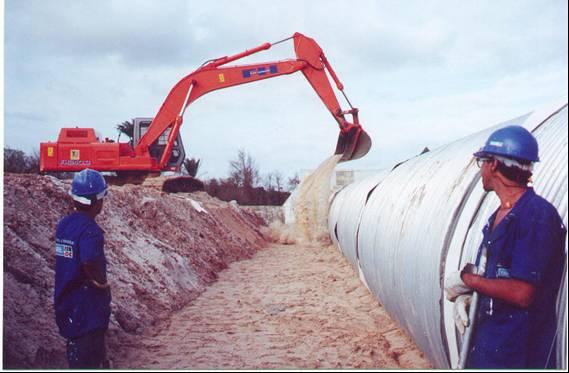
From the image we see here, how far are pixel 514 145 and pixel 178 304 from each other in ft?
19.2

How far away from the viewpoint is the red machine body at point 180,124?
40.0 feet

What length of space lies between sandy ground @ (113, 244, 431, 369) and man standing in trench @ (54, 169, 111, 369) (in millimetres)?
1476

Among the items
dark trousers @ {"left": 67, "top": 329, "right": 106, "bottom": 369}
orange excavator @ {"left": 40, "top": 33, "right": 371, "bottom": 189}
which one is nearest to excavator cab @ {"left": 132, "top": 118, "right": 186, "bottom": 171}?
Answer: orange excavator @ {"left": 40, "top": 33, "right": 371, "bottom": 189}

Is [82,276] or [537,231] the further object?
[82,276]

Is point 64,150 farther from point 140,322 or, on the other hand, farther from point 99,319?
point 99,319

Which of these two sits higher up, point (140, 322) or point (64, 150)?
point (64, 150)

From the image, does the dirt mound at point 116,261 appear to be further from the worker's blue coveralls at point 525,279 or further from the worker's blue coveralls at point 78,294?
the worker's blue coveralls at point 525,279

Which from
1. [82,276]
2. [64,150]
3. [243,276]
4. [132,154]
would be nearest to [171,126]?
[132,154]

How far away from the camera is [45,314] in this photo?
5.01m

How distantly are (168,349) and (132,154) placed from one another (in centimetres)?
808

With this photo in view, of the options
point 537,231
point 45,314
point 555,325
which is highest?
point 537,231

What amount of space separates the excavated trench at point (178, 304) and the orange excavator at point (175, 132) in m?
1.86

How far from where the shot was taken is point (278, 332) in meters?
6.16

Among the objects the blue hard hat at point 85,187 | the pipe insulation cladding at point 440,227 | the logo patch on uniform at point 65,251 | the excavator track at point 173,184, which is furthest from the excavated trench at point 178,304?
the excavator track at point 173,184
